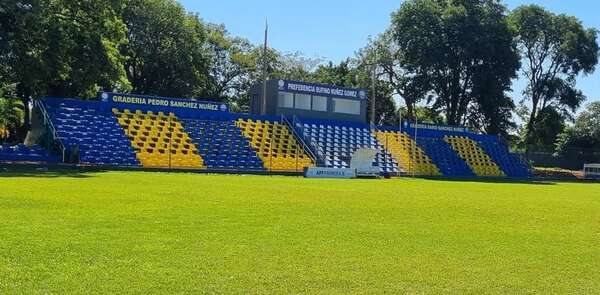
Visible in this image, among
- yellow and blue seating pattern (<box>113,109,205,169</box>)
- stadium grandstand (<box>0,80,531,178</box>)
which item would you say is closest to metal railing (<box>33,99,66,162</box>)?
stadium grandstand (<box>0,80,531,178</box>)

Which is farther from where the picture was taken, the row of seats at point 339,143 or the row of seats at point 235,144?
the row of seats at point 339,143

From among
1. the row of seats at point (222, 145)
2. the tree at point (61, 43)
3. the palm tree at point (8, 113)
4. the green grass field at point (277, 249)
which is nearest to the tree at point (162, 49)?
the palm tree at point (8, 113)

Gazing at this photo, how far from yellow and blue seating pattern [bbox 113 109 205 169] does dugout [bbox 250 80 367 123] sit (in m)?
9.04

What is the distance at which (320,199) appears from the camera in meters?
18.2

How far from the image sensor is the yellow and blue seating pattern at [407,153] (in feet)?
155

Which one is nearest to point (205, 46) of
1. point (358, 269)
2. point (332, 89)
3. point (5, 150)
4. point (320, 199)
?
point (332, 89)

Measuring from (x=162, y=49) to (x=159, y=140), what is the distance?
659 inches

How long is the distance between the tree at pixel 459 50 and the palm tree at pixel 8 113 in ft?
114

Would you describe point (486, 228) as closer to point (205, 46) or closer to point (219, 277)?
point (219, 277)

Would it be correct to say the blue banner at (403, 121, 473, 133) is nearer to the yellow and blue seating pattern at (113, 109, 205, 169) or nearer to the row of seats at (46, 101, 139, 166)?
the yellow and blue seating pattern at (113, 109, 205, 169)

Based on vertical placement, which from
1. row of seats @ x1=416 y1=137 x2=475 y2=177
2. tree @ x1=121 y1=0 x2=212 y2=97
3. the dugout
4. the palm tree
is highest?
tree @ x1=121 y1=0 x2=212 y2=97

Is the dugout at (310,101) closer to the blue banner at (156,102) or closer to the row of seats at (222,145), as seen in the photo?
the blue banner at (156,102)

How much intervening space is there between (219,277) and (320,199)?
11.5 meters

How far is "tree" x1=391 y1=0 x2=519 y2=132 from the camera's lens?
192 ft
